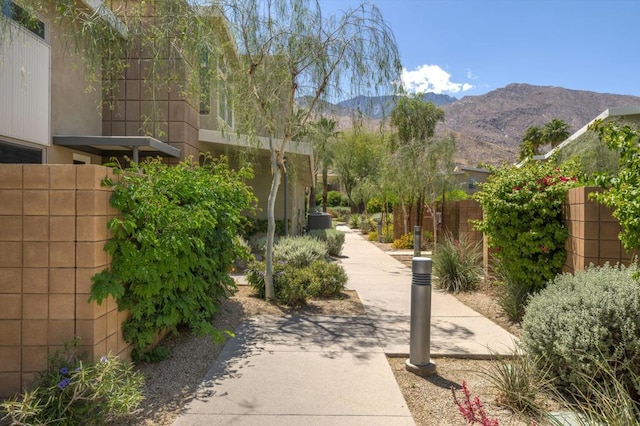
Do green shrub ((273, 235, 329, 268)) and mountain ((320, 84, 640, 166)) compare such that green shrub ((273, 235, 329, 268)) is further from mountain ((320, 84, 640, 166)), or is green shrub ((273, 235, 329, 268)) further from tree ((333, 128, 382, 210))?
mountain ((320, 84, 640, 166))

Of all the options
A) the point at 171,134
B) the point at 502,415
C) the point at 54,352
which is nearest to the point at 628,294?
the point at 502,415

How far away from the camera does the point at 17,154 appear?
8.19 metres

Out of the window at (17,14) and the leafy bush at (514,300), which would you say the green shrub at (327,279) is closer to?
the leafy bush at (514,300)

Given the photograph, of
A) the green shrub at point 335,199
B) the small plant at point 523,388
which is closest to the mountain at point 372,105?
the small plant at point 523,388

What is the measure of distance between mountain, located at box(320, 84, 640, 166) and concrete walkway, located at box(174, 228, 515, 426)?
127215 mm

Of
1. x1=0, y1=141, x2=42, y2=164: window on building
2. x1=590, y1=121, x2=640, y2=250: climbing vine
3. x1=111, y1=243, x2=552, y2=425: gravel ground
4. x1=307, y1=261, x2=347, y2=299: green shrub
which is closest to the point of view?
x1=111, y1=243, x2=552, y2=425: gravel ground

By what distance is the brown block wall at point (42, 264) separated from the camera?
3.78 m

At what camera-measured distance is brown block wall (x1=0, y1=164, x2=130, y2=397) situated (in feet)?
12.4

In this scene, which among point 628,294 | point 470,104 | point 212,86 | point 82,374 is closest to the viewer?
point 82,374

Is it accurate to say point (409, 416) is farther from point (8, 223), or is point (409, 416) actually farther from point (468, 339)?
point (8, 223)

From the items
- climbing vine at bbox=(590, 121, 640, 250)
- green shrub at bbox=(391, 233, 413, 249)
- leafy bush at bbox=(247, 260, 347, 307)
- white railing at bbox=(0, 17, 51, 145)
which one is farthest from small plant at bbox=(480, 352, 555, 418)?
green shrub at bbox=(391, 233, 413, 249)

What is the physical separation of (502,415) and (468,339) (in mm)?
2214

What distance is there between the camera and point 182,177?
5281 millimetres

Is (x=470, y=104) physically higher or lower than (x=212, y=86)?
higher
